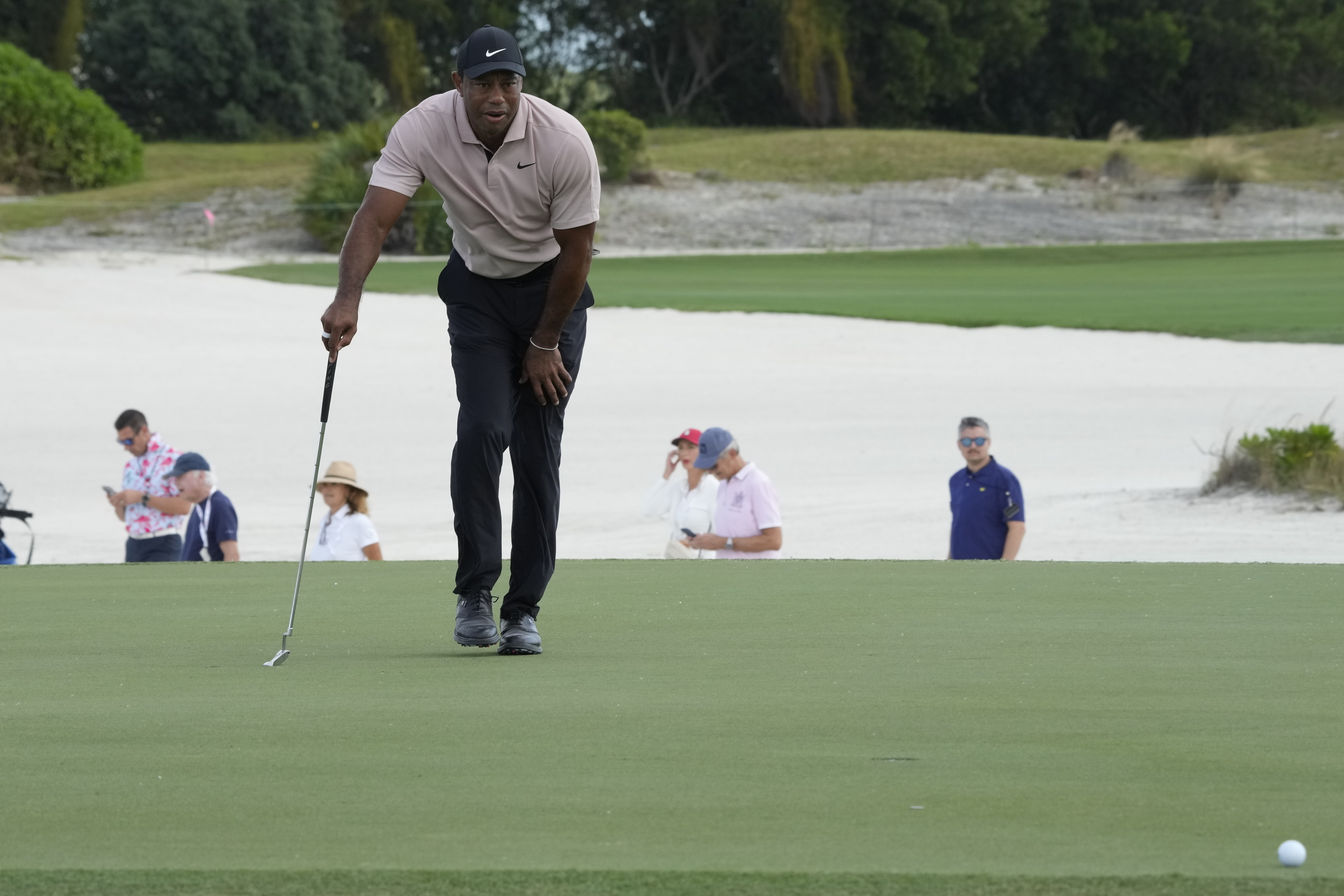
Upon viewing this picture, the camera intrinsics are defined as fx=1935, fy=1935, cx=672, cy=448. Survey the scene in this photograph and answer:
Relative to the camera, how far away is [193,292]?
110 ft

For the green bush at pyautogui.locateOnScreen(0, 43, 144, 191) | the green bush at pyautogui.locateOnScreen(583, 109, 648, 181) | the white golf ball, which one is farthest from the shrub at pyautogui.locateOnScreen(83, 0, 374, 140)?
the white golf ball

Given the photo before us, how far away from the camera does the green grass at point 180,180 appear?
137 feet

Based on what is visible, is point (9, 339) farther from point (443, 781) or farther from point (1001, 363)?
point (443, 781)

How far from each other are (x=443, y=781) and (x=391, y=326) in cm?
2678

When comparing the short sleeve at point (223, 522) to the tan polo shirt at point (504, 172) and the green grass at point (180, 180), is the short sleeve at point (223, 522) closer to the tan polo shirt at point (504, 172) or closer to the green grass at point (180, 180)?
the tan polo shirt at point (504, 172)

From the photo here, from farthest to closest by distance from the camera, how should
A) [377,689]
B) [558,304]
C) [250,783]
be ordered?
1. [558,304]
2. [377,689]
3. [250,783]

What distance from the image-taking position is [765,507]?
11.0 meters

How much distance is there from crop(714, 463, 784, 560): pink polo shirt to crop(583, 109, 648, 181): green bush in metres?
35.1

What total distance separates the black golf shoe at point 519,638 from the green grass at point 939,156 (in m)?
43.2

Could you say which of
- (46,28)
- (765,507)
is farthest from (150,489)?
(46,28)

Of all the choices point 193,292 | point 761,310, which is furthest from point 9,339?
point 761,310

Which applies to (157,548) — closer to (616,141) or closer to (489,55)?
(489,55)

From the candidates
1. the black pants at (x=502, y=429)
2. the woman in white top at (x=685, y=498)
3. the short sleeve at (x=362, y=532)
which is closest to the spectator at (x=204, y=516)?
the short sleeve at (x=362, y=532)

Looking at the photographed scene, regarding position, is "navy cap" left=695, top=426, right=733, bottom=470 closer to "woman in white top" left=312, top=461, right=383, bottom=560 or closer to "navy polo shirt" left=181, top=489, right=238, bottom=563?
"woman in white top" left=312, top=461, right=383, bottom=560
